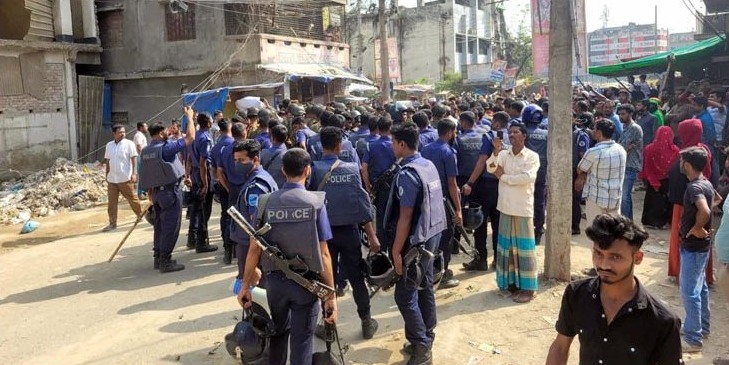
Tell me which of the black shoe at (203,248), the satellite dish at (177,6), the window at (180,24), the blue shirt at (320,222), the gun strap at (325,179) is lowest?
the black shoe at (203,248)

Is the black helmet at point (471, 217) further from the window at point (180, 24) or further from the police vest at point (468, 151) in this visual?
the window at point (180, 24)

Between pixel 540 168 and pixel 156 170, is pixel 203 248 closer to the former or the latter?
pixel 156 170

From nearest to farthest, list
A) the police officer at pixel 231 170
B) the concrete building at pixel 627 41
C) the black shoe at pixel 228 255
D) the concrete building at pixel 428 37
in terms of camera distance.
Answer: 1. the police officer at pixel 231 170
2. the black shoe at pixel 228 255
3. the concrete building at pixel 428 37
4. the concrete building at pixel 627 41

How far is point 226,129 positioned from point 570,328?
5604 mm

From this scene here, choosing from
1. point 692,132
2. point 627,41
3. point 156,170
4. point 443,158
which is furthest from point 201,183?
point 627,41

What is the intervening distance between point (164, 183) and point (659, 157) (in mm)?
6596

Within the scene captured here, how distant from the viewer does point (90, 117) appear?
18.7 meters

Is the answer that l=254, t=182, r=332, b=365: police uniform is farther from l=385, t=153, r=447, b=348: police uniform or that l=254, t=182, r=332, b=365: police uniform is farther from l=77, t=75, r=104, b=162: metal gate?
l=77, t=75, r=104, b=162: metal gate

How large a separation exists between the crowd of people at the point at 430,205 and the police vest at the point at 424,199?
0.04 feet

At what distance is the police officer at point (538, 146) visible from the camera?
6957 millimetres

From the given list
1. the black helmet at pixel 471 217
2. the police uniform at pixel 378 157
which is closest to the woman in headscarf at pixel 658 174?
the black helmet at pixel 471 217

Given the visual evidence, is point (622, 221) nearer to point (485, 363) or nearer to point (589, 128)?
point (485, 363)


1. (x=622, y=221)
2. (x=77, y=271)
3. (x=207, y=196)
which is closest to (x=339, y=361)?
(x=622, y=221)

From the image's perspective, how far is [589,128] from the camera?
8430 mm
